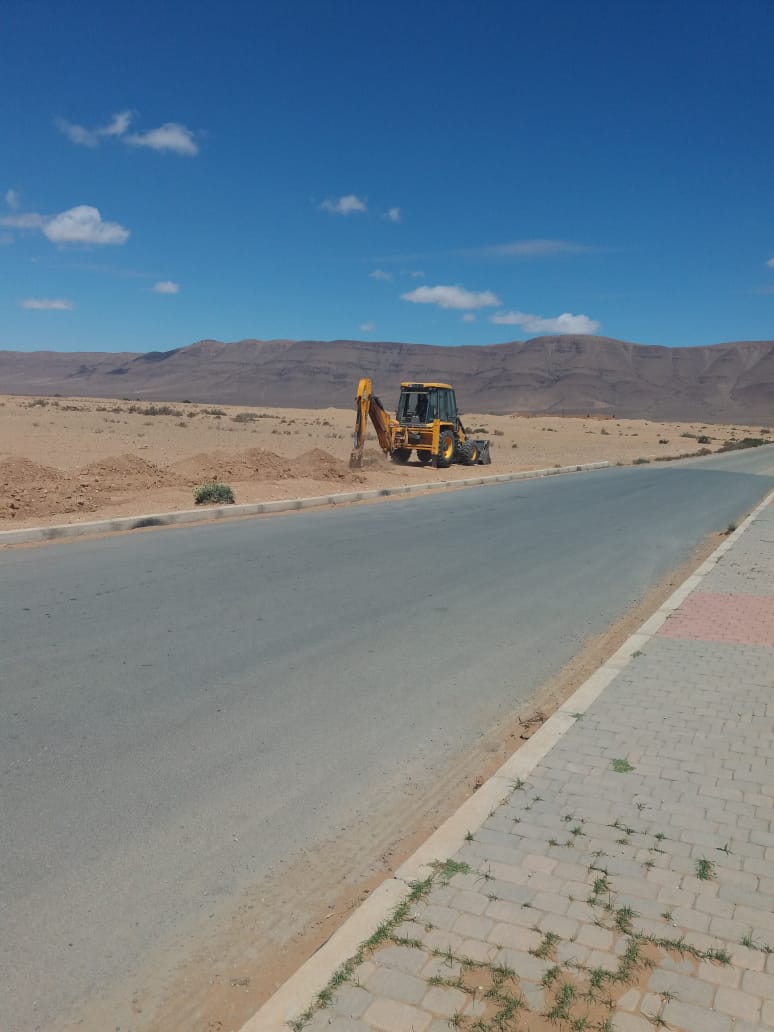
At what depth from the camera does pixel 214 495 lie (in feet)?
55.6

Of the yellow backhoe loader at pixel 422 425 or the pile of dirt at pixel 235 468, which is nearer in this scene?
the pile of dirt at pixel 235 468

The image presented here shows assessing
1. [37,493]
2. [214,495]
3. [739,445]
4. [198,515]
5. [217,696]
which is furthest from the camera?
[739,445]

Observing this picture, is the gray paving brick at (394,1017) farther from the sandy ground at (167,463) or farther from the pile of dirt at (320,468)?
the pile of dirt at (320,468)

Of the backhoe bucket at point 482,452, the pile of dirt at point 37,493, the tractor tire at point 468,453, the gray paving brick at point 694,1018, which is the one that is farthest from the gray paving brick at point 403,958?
the backhoe bucket at point 482,452

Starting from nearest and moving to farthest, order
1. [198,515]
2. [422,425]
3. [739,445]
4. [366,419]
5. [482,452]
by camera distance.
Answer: [198,515] < [366,419] < [422,425] < [482,452] < [739,445]

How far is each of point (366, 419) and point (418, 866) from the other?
22837mm

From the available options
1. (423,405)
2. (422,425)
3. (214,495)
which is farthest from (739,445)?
(214,495)

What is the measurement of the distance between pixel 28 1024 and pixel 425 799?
90.5 inches

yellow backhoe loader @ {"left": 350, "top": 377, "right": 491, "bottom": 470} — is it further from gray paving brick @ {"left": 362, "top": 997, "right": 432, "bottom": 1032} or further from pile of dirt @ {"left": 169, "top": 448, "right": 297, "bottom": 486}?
gray paving brick @ {"left": 362, "top": 997, "right": 432, "bottom": 1032}

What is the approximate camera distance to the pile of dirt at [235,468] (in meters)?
21.3

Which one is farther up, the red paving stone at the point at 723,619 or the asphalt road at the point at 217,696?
the red paving stone at the point at 723,619

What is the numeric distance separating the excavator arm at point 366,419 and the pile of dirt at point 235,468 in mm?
2457

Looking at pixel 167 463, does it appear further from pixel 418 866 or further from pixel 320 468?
pixel 418 866

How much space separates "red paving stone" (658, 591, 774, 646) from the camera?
775cm
